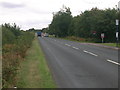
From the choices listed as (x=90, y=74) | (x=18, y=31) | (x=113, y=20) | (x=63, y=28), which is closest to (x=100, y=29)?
(x=113, y=20)

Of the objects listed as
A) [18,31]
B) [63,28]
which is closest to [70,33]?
[63,28]

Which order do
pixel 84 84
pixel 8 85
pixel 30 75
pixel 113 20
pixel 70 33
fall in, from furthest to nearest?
pixel 70 33
pixel 113 20
pixel 30 75
pixel 84 84
pixel 8 85

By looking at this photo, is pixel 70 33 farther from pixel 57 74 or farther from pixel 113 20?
pixel 57 74

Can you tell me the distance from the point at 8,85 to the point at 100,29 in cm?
4665

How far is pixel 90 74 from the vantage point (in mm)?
11656

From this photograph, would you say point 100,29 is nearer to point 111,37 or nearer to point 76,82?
point 111,37

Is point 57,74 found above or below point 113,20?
below

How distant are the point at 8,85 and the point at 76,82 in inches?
113

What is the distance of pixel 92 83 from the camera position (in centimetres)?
959

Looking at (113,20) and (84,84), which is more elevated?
(113,20)

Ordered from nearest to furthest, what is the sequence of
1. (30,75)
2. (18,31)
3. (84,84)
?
(84,84) < (30,75) < (18,31)

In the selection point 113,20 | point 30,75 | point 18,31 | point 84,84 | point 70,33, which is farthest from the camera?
point 70,33

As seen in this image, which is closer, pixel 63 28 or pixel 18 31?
pixel 18 31

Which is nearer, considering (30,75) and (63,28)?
(30,75)
